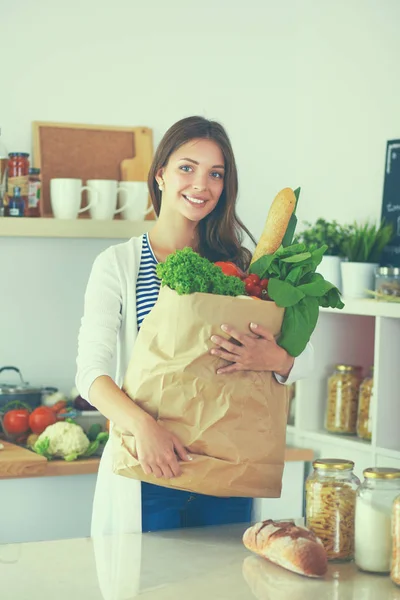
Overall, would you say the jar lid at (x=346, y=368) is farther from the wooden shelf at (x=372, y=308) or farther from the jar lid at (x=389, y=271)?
the jar lid at (x=389, y=271)

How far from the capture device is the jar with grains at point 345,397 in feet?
9.19

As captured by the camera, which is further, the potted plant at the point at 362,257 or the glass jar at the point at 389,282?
the potted plant at the point at 362,257

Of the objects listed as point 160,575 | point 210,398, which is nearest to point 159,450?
point 210,398

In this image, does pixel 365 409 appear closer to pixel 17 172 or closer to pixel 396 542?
pixel 17 172

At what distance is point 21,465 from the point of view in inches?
96.9

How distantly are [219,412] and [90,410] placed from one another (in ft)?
4.76

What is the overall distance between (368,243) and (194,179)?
1076mm

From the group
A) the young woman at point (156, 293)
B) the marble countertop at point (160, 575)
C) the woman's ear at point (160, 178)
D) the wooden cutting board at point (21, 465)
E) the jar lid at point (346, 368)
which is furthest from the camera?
the jar lid at point (346, 368)

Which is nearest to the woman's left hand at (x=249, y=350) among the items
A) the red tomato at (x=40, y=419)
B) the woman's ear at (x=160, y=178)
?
the woman's ear at (x=160, y=178)

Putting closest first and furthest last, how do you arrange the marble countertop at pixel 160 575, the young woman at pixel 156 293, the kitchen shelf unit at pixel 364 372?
the marble countertop at pixel 160 575
the young woman at pixel 156 293
the kitchen shelf unit at pixel 364 372

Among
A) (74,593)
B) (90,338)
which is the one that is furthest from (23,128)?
(74,593)

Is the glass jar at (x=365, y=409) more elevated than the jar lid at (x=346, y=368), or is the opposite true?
the jar lid at (x=346, y=368)

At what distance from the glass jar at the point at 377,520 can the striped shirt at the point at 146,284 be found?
63 cm

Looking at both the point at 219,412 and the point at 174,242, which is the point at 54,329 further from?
the point at 219,412
